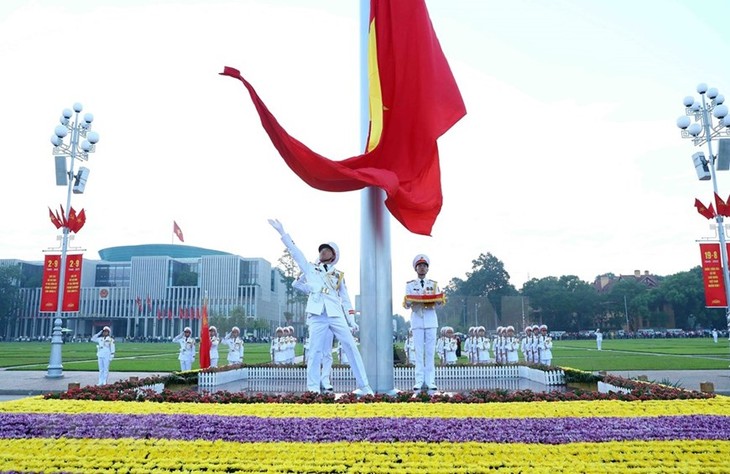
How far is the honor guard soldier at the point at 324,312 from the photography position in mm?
7074

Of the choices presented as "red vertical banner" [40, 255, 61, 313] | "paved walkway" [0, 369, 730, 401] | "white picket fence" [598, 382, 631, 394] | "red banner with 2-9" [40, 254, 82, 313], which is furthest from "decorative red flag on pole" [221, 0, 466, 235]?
"red vertical banner" [40, 255, 61, 313]

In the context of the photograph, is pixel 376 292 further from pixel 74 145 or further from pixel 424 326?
pixel 74 145

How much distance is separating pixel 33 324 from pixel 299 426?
93007 millimetres

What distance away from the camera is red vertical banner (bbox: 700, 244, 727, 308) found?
55.2 feet

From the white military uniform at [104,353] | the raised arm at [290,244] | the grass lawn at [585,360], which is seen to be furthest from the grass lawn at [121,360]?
the raised arm at [290,244]

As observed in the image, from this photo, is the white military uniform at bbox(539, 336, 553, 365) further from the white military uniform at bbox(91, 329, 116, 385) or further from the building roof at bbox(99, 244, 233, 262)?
the building roof at bbox(99, 244, 233, 262)

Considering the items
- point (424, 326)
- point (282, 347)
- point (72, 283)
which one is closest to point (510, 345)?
point (282, 347)

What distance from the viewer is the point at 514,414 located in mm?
4969

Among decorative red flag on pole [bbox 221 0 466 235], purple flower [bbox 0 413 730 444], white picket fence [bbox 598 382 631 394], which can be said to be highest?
decorative red flag on pole [bbox 221 0 466 235]

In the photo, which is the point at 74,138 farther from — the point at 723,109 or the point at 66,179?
the point at 723,109

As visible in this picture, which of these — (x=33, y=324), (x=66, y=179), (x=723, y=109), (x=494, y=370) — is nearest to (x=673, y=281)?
(x=723, y=109)

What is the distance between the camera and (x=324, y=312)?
730cm

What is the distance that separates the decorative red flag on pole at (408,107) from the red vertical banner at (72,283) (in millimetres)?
15373

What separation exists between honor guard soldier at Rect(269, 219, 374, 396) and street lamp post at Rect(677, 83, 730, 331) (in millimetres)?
14585
